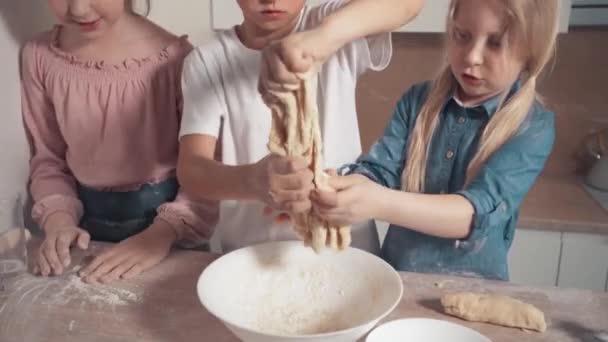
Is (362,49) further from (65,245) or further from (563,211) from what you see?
(563,211)

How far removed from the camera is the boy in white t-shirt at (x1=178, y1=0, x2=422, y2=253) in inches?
36.4

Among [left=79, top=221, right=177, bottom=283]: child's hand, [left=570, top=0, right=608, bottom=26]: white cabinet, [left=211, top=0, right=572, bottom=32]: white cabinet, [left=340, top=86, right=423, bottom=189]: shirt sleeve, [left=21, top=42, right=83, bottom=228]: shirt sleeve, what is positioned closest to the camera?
[left=79, top=221, right=177, bottom=283]: child's hand

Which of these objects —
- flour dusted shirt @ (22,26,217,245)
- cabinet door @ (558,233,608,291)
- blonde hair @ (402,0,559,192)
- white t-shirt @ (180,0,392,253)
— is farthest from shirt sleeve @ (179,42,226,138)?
cabinet door @ (558,233,608,291)

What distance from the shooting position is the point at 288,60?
749 millimetres

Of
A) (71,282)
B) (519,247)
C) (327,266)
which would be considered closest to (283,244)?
(327,266)

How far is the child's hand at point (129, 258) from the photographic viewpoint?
0.99 m

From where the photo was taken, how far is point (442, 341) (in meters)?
0.78

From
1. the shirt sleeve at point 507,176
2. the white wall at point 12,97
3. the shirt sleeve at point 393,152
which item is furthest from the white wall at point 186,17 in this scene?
the shirt sleeve at point 507,176

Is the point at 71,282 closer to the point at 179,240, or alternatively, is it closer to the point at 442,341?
the point at 179,240

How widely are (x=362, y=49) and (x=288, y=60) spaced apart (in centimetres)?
33

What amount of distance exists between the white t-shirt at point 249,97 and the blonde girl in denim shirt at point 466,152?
0.10m

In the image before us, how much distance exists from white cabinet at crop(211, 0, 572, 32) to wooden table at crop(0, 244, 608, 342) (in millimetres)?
843

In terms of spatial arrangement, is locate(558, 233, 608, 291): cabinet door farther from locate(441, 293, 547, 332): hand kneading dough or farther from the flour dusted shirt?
the flour dusted shirt

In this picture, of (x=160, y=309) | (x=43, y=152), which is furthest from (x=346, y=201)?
(x=43, y=152)
